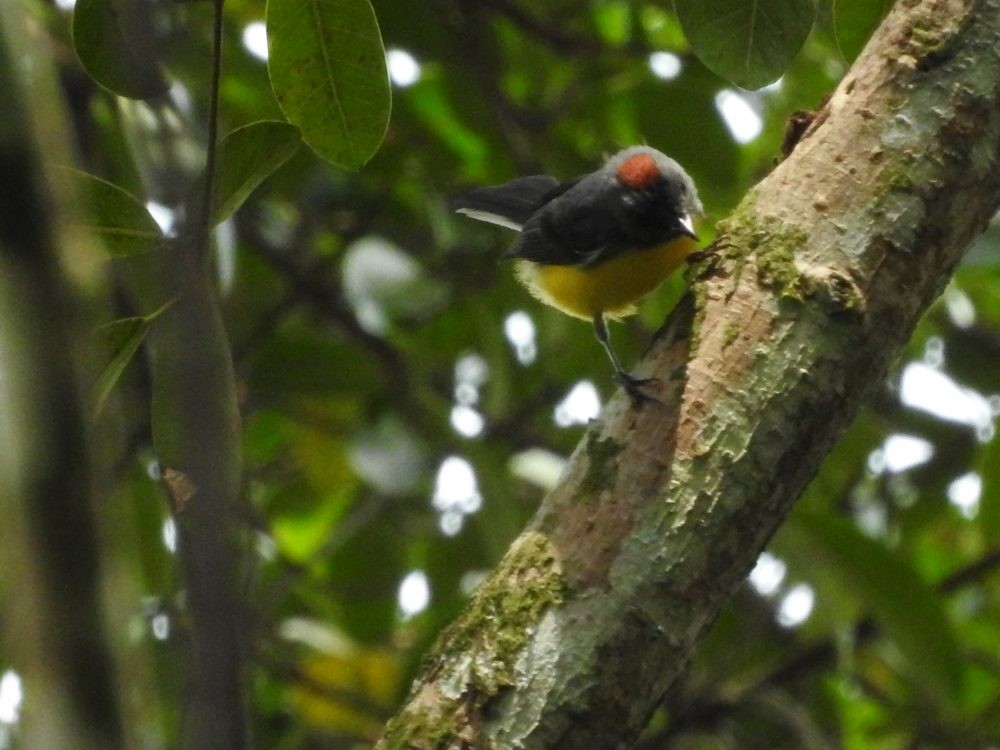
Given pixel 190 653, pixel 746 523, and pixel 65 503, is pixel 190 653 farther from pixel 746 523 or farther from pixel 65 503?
pixel 746 523

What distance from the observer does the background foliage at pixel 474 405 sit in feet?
12.6

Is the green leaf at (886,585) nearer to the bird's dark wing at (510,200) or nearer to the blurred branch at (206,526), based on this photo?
the bird's dark wing at (510,200)

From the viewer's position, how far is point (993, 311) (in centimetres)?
488

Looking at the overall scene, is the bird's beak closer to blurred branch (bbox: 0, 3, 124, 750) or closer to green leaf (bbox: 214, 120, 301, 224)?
green leaf (bbox: 214, 120, 301, 224)

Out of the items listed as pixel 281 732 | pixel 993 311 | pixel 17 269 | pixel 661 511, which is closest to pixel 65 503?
pixel 17 269

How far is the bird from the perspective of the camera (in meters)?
3.81

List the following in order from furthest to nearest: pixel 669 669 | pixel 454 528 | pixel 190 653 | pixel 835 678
Answer: 1. pixel 835 678
2. pixel 454 528
3. pixel 669 669
4. pixel 190 653

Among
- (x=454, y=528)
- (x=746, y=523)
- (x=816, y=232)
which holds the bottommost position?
(x=746, y=523)

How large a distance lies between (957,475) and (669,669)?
3.08 metres

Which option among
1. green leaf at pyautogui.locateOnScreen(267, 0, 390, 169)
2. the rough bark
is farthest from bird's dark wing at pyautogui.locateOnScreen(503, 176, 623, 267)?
green leaf at pyautogui.locateOnScreen(267, 0, 390, 169)

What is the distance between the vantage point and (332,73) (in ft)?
6.92

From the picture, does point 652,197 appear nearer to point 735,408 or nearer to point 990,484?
point 990,484

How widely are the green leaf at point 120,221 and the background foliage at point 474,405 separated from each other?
1.16m

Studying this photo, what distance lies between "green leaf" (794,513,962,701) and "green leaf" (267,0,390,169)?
1.92 m
